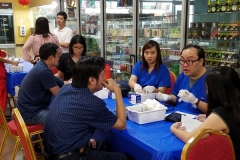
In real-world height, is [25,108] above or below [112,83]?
below

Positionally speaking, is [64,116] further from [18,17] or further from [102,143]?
[18,17]

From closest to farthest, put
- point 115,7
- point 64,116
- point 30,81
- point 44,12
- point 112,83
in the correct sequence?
point 64,116, point 112,83, point 30,81, point 115,7, point 44,12

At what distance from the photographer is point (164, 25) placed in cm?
404

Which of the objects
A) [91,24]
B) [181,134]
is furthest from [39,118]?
[91,24]

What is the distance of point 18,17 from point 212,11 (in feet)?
39.3

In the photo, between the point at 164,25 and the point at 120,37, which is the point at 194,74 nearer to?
the point at 164,25

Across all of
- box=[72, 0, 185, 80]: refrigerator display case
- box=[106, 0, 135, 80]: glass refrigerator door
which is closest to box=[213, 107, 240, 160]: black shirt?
box=[72, 0, 185, 80]: refrigerator display case

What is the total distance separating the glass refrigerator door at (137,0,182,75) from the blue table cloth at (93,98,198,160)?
6.92 ft

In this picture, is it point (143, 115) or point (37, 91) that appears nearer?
point (143, 115)

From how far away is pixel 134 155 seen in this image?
163cm

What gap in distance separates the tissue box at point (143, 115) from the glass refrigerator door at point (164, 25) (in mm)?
1958

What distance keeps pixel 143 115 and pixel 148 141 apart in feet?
0.96

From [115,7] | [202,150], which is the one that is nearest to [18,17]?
[115,7]

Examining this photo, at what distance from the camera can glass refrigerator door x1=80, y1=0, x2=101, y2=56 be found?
5317 mm
